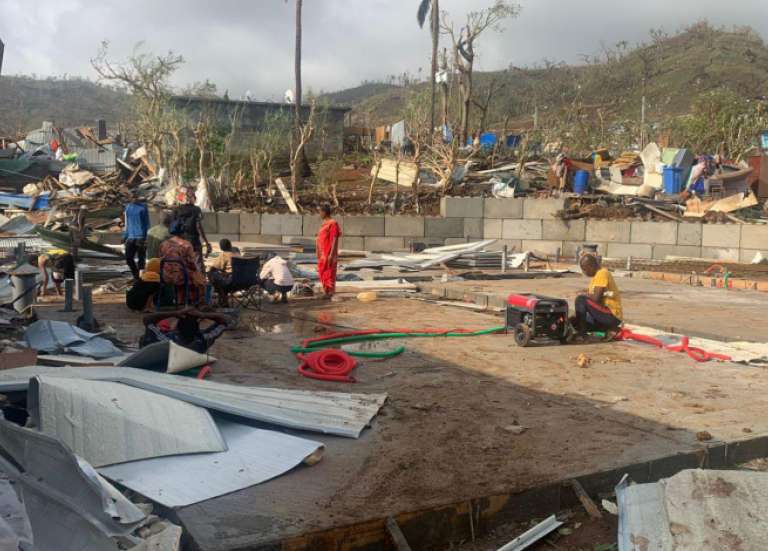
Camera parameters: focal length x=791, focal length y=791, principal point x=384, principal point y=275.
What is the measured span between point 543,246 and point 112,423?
53.1ft

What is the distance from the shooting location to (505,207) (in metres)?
19.4

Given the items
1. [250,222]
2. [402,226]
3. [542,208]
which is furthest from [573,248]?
[250,222]

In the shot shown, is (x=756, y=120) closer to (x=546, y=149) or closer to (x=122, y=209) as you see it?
(x=546, y=149)

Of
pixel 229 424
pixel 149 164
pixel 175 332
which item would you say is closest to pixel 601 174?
pixel 149 164

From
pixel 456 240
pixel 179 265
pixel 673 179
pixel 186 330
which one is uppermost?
pixel 673 179

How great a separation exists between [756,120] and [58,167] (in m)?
22.3

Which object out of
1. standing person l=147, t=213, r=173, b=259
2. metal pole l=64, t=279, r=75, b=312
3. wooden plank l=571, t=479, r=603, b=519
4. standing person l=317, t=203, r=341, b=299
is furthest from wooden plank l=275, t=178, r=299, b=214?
wooden plank l=571, t=479, r=603, b=519

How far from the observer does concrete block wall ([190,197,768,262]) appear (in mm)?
18234

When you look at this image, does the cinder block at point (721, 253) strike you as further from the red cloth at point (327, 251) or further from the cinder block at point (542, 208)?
the red cloth at point (327, 251)

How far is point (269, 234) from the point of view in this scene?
18922 mm

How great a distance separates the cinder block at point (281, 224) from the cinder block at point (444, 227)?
3074 mm

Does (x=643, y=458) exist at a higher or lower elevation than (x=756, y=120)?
lower

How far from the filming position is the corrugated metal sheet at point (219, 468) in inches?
152

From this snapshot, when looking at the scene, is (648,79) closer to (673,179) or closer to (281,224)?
(673,179)
